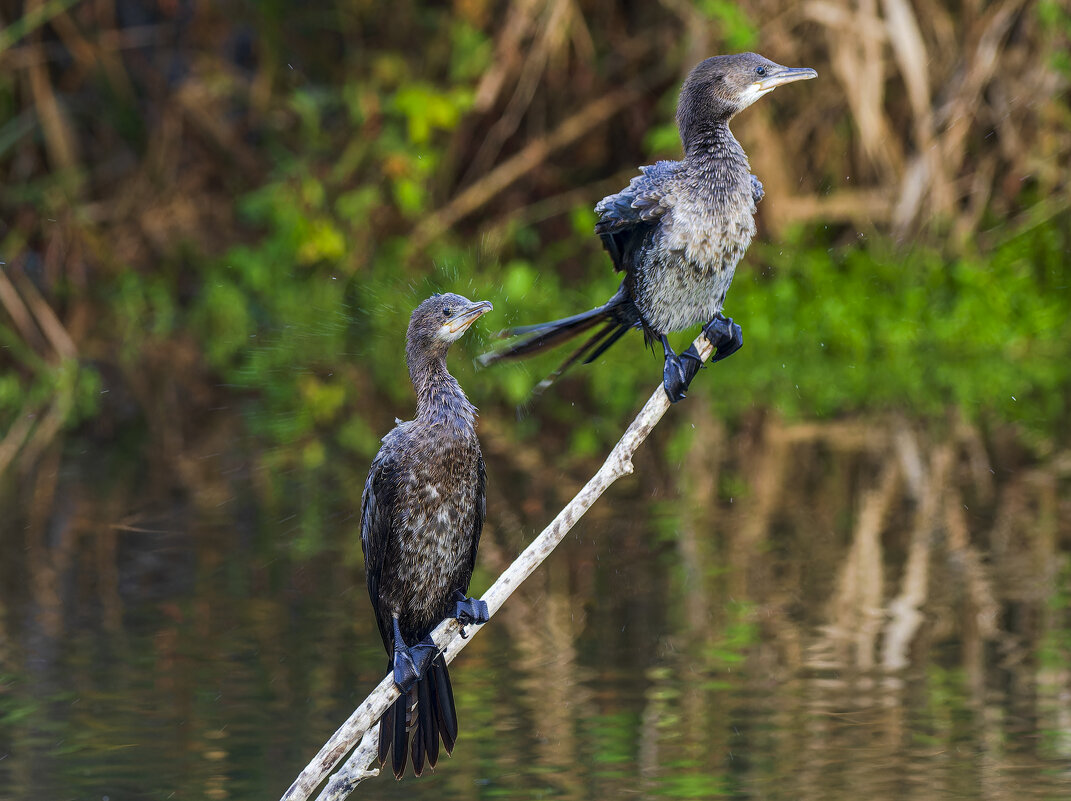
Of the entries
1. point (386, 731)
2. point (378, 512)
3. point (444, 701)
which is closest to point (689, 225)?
point (378, 512)

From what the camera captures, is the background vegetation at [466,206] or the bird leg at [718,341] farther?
the background vegetation at [466,206]

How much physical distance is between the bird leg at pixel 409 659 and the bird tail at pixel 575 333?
643mm

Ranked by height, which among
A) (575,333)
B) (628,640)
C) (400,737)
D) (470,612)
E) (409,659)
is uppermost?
(575,333)

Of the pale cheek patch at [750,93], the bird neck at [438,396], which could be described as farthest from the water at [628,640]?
the pale cheek patch at [750,93]

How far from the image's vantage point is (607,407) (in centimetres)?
947

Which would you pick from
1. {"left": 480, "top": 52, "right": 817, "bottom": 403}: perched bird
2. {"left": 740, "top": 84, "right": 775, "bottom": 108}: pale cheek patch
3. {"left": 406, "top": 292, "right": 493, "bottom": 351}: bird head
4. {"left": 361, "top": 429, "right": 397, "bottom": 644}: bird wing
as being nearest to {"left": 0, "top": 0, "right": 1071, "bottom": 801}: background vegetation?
{"left": 361, "top": 429, "right": 397, "bottom": 644}: bird wing

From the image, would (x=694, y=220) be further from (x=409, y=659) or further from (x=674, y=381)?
(x=409, y=659)

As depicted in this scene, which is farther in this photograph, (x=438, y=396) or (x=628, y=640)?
(x=628, y=640)

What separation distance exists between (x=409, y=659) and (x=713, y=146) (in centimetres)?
133

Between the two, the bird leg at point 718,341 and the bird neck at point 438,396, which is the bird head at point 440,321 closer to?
the bird neck at point 438,396

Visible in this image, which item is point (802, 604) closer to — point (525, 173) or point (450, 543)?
point (450, 543)

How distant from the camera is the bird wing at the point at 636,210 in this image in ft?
11.4

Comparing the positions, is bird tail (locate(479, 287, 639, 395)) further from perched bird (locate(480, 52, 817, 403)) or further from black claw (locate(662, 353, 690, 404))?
black claw (locate(662, 353, 690, 404))

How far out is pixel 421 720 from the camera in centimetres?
367
